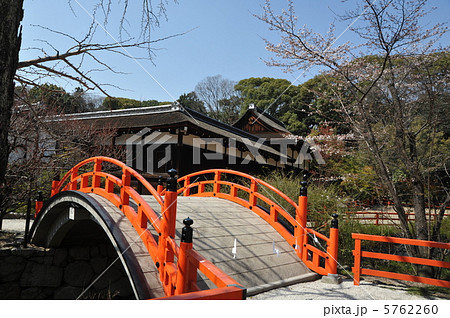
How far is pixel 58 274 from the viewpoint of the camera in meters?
7.36

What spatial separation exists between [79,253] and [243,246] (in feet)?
15.6

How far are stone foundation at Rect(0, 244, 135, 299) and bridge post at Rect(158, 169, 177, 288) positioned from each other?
140 inches

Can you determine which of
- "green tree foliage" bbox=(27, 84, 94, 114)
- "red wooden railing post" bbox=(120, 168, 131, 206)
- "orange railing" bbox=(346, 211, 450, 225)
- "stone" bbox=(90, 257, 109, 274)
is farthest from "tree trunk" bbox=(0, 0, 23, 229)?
"stone" bbox=(90, 257, 109, 274)

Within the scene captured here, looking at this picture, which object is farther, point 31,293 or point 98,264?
point 98,264

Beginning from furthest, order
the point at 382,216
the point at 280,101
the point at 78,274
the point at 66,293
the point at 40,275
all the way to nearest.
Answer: the point at 280,101, the point at 382,216, the point at 78,274, the point at 66,293, the point at 40,275

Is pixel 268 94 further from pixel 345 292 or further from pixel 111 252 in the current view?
pixel 345 292

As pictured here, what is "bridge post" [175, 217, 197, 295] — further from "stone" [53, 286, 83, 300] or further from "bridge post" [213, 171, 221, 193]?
"stone" [53, 286, 83, 300]

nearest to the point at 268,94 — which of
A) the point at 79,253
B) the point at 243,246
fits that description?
the point at 79,253

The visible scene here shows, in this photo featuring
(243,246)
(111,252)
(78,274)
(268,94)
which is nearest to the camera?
(243,246)

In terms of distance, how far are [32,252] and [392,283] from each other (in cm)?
714

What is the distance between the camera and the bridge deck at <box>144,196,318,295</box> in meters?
4.51

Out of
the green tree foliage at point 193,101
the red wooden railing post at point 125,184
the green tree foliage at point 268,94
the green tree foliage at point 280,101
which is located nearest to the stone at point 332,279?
the red wooden railing post at point 125,184

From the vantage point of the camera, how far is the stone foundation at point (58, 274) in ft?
22.9

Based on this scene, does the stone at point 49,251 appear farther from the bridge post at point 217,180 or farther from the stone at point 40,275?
the bridge post at point 217,180
